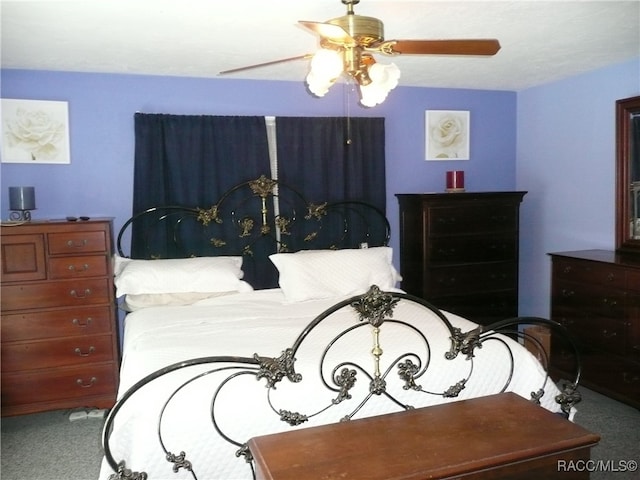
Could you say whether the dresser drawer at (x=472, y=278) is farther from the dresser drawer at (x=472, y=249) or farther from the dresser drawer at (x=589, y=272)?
the dresser drawer at (x=589, y=272)

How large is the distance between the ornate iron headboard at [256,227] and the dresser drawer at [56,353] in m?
0.70

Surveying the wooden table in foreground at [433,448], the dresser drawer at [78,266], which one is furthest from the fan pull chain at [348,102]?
the wooden table in foreground at [433,448]

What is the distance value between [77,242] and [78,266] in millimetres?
145

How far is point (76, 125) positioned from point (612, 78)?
12.1 feet

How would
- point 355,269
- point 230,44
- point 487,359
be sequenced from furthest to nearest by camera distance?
point 355,269
point 230,44
point 487,359

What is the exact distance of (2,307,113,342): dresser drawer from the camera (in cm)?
308

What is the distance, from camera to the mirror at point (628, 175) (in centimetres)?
354

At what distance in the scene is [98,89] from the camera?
3.57 metres

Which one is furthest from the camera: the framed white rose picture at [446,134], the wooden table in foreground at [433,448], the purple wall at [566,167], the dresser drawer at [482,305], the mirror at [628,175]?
the framed white rose picture at [446,134]

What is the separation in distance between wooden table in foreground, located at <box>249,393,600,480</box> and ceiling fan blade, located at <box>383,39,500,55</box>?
4.51ft

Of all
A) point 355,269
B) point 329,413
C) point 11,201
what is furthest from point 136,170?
point 329,413

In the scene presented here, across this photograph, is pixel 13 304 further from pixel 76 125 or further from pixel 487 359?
pixel 487 359

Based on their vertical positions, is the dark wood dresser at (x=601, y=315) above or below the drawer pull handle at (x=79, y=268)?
below

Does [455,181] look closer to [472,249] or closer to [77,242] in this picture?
[472,249]
